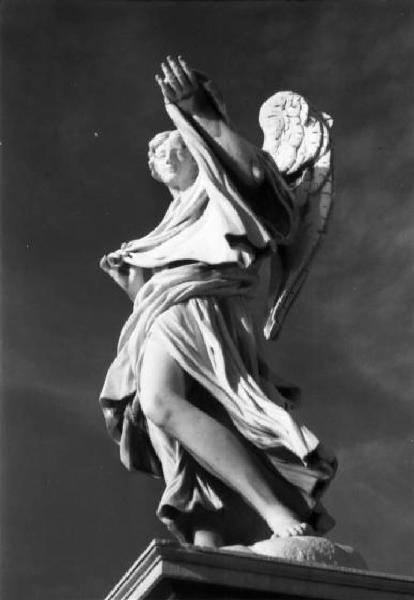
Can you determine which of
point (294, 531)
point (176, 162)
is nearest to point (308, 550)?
point (294, 531)

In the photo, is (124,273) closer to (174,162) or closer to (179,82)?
(174,162)

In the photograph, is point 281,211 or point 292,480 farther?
point 281,211

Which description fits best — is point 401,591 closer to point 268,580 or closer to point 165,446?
point 268,580

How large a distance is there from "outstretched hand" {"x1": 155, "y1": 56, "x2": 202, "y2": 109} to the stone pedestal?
330 cm

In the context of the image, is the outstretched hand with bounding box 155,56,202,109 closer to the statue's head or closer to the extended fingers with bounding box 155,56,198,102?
the extended fingers with bounding box 155,56,198,102

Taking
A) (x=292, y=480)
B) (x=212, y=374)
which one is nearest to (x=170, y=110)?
(x=212, y=374)

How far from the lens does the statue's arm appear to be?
11281mm

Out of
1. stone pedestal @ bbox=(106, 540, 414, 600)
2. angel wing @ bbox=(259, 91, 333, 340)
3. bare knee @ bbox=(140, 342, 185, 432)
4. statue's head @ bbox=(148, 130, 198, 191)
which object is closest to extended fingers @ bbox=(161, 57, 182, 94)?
statue's head @ bbox=(148, 130, 198, 191)

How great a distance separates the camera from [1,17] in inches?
636

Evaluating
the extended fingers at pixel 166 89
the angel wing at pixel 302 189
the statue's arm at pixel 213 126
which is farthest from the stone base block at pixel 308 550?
the extended fingers at pixel 166 89

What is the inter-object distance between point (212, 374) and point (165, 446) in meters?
0.58

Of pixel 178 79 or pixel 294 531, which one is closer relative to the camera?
pixel 294 531

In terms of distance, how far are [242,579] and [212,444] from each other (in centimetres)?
133

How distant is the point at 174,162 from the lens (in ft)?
39.5
